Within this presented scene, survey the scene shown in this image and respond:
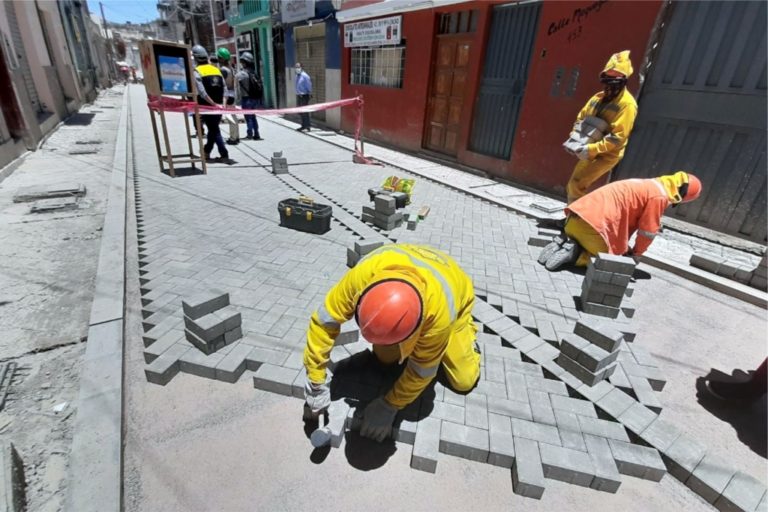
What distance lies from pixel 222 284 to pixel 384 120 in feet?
28.4

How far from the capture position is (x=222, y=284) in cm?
383

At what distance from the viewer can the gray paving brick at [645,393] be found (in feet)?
8.73

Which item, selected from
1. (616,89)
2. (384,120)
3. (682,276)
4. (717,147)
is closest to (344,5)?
(384,120)

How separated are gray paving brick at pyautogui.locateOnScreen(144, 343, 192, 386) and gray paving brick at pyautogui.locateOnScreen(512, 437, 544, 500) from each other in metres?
2.41

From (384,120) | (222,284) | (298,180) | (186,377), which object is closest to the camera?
(186,377)

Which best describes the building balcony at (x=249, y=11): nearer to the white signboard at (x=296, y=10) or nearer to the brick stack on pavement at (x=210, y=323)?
the white signboard at (x=296, y=10)

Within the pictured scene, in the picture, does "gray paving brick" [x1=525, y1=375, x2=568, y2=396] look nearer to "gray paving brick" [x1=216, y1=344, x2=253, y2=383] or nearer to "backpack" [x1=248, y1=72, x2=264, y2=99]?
"gray paving brick" [x1=216, y1=344, x2=253, y2=383]

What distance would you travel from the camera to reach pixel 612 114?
495 cm

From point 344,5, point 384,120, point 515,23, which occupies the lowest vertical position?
Answer: point 384,120

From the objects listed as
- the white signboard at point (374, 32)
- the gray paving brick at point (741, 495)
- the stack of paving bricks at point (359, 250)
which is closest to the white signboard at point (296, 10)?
the white signboard at point (374, 32)

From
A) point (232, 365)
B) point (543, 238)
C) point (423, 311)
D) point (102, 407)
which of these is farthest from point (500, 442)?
point (543, 238)

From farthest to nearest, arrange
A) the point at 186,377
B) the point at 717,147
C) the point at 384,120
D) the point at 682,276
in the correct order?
1. the point at 384,120
2. the point at 717,147
3. the point at 682,276
4. the point at 186,377

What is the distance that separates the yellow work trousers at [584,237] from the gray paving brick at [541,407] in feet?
7.18

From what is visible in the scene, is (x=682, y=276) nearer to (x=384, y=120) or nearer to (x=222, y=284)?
(x=222, y=284)
